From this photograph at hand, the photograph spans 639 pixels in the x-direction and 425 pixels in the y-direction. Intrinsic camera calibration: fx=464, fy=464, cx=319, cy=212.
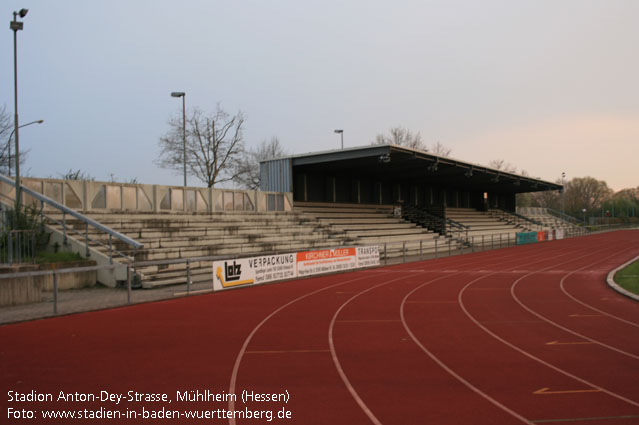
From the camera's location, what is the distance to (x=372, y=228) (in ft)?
100

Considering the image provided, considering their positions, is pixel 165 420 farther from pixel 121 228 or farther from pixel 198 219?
→ pixel 198 219

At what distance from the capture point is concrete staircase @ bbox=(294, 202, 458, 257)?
27719 millimetres

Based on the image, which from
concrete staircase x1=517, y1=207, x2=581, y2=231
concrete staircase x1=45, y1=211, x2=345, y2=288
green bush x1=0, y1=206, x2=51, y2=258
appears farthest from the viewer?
concrete staircase x1=517, y1=207, x2=581, y2=231

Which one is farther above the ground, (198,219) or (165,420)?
(198,219)

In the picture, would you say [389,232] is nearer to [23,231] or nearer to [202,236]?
[202,236]

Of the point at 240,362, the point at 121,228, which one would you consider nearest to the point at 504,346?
the point at 240,362

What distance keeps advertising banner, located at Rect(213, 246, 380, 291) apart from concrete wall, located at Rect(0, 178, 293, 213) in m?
7.78

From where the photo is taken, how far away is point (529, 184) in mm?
48219

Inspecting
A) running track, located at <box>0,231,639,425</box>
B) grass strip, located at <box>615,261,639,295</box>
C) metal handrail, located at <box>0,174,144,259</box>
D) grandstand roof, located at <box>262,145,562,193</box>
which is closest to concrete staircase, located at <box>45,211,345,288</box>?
metal handrail, located at <box>0,174,144,259</box>

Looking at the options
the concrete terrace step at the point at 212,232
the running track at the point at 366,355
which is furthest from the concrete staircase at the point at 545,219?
the running track at the point at 366,355

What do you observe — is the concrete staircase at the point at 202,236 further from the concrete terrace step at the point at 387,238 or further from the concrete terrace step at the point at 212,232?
the concrete terrace step at the point at 387,238

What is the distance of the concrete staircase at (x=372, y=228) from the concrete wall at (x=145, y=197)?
9.40 feet

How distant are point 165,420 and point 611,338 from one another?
7635 mm

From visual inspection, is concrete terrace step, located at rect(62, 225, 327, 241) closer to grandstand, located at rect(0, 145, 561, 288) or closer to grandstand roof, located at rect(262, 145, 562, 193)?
Answer: grandstand, located at rect(0, 145, 561, 288)
